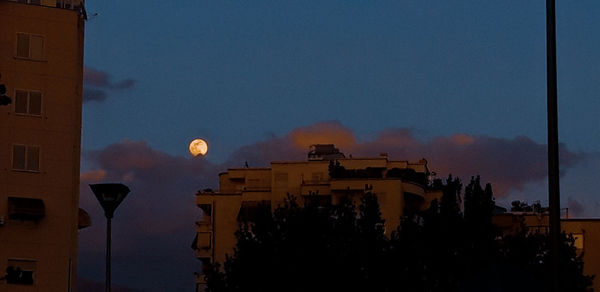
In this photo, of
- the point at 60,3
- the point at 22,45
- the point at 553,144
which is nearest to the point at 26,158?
the point at 22,45

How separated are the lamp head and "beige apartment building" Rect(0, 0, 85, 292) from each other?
1058 inches

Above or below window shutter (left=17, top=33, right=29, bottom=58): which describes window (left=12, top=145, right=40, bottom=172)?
below

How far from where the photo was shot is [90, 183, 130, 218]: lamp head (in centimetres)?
2881

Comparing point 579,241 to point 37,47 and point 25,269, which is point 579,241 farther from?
point 25,269

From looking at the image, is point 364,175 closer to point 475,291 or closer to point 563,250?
point 563,250

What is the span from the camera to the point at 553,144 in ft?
69.0

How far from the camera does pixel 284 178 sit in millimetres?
93812

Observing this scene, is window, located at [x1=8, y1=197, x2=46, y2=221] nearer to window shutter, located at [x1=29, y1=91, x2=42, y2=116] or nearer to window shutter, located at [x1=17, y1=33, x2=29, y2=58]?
window shutter, located at [x1=29, y1=91, x2=42, y2=116]

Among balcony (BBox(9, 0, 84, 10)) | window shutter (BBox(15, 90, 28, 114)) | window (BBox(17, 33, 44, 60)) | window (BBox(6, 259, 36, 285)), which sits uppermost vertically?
balcony (BBox(9, 0, 84, 10))

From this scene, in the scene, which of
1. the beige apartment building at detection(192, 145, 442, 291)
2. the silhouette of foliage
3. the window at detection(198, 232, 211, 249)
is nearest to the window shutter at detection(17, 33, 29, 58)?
the silhouette of foliage

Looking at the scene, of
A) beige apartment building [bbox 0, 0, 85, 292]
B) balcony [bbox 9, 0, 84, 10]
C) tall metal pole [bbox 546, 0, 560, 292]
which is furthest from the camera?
balcony [bbox 9, 0, 84, 10]

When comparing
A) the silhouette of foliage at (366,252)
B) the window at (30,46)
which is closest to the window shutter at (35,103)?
the window at (30,46)

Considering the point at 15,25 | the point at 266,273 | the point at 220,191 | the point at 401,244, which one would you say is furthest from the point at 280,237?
the point at 220,191

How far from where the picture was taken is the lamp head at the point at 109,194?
2881 centimetres
